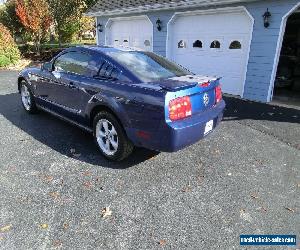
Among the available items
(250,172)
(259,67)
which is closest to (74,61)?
(250,172)

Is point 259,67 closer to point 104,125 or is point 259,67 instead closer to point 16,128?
point 104,125

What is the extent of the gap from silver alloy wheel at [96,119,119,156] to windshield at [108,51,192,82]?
0.87 meters

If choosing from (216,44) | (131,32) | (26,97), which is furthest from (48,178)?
(131,32)

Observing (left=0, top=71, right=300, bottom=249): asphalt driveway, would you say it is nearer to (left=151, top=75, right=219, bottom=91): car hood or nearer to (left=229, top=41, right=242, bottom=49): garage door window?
(left=151, top=75, right=219, bottom=91): car hood

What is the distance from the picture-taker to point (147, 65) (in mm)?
4473

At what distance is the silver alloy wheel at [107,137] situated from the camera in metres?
4.32

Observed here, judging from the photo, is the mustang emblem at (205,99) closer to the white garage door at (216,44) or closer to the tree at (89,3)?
the white garage door at (216,44)

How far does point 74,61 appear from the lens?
16.4 ft

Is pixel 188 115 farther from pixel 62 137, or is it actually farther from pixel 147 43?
pixel 147 43

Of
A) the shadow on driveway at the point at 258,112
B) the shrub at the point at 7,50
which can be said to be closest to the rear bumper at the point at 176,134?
the shadow on driveway at the point at 258,112

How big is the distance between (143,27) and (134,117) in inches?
338

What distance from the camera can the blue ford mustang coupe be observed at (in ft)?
12.0

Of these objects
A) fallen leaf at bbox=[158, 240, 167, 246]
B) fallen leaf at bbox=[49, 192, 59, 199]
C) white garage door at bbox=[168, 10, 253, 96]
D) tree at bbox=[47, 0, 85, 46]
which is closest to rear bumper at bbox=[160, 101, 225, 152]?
fallen leaf at bbox=[158, 240, 167, 246]

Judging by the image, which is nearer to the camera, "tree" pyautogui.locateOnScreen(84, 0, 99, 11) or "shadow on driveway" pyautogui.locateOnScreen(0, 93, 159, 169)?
"shadow on driveway" pyautogui.locateOnScreen(0, 93, 159, 169)
